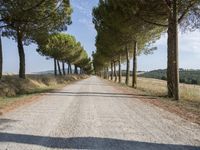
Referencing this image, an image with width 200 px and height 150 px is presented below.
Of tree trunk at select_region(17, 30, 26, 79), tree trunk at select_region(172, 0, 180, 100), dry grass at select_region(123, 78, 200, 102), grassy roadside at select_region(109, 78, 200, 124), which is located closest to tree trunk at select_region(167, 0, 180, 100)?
tree trunk at select_region(172, 0, 180, 100)

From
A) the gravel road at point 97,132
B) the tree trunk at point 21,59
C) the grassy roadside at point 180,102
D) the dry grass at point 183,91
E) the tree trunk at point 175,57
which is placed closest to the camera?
the gravel road at point 97,132

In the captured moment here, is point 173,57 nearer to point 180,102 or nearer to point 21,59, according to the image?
point 180,102

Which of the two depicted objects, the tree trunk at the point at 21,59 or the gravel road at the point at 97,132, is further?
the tree trunk at the point at 21,59

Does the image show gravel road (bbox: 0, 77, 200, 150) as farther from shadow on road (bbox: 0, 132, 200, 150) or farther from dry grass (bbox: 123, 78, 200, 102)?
dry grass (bbox: 123, 78, 200, 102)

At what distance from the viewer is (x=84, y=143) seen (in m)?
7.93

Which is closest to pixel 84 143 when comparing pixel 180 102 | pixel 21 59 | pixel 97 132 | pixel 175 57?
pixel 97 132

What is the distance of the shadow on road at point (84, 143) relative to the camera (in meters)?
7.54

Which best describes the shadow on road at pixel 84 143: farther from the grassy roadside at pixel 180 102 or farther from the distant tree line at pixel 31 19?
the distant tree line at pixel 31 19

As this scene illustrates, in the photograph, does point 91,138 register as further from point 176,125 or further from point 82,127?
point 176,125

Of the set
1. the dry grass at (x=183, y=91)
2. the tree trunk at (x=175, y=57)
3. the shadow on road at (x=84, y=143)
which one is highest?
the tree trunk at (x=175, y=57)

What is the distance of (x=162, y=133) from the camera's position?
9242mm

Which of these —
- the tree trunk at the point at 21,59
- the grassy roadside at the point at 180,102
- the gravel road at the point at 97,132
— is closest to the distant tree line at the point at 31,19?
the tree trunk at the point at 21,59

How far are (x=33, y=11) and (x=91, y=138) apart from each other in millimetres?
18222

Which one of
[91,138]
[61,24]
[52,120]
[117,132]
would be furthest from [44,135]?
[61,24]
